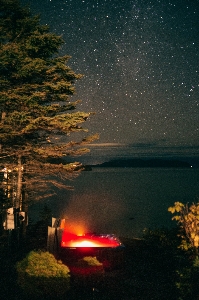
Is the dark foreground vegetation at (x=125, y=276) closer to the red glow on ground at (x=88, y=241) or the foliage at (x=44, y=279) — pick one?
the foliage at (x=44, y=279)

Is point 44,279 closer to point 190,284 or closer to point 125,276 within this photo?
point 125,276

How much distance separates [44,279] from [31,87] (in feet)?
23.4

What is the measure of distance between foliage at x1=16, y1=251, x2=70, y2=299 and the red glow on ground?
1.86 metres

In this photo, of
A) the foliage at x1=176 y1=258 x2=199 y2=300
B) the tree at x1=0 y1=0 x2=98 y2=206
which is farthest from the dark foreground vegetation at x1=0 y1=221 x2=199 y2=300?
the tree at x1=0 y1=0 x2=98 y2=206

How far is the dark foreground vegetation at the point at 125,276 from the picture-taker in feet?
19.5

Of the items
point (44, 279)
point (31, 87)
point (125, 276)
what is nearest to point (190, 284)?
point (125, 276)

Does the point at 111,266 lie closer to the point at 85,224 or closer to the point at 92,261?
the point at 92,261

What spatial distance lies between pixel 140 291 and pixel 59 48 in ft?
27.8

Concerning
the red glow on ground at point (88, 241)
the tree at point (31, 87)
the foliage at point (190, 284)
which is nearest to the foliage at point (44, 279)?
the red glow on ground at point (88, 241)

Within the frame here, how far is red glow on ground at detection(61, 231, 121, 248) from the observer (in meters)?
7.73

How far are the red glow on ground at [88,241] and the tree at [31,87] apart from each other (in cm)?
360

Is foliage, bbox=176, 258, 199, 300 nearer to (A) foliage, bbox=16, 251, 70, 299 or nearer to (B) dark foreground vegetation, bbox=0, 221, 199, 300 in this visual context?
(B) dark foreground vegetation, bbox=0, 221, 199, 300

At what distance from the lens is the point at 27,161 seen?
40.9ft

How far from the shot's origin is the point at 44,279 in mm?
5637
